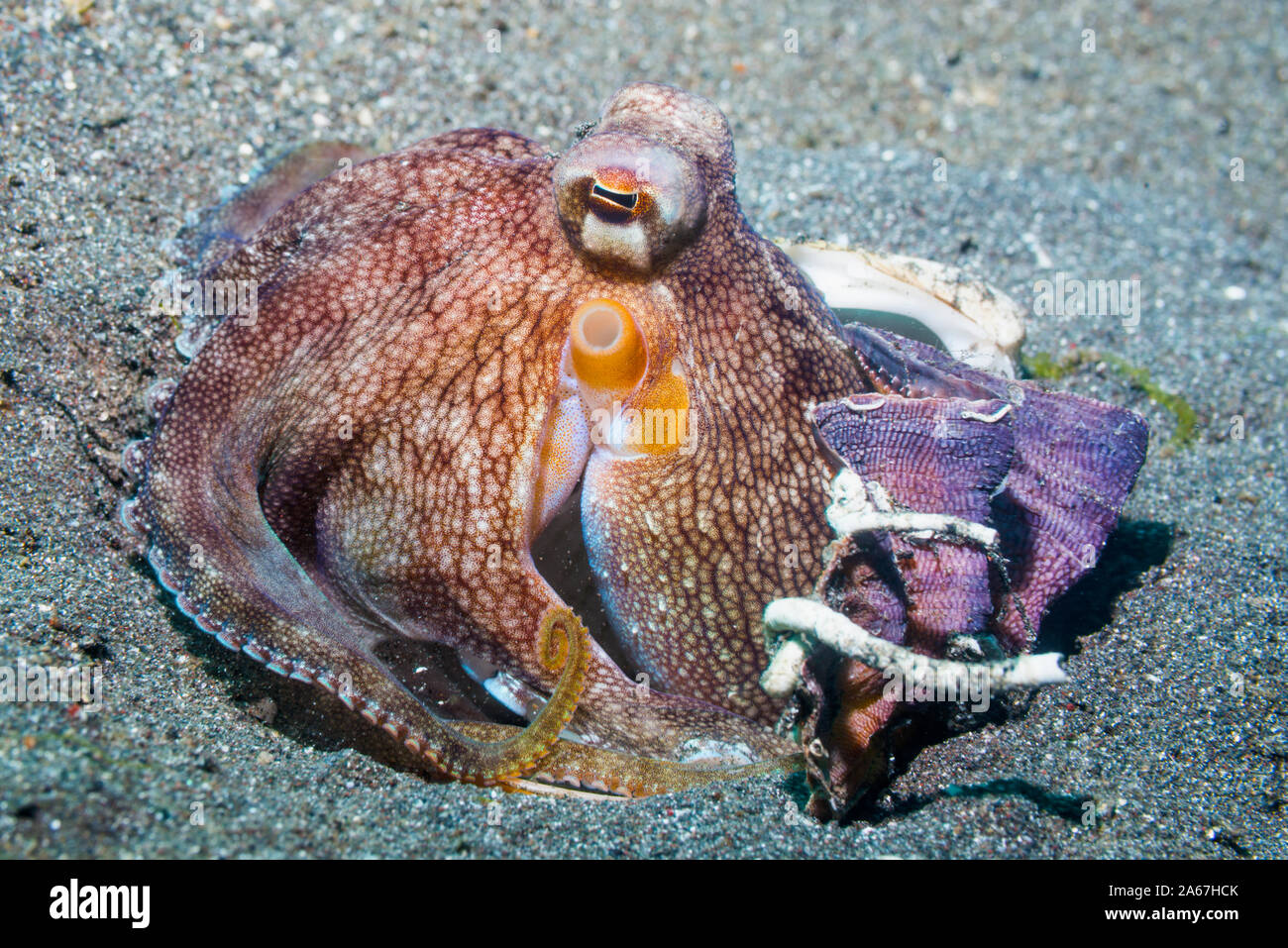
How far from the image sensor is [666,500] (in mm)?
2184

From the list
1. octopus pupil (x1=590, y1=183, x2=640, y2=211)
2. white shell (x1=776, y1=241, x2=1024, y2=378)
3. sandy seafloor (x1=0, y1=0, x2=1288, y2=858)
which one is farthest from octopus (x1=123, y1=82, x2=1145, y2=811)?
white shell (x1=776, y1=241, x2=1024, y2=378)

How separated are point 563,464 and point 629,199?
67 cm

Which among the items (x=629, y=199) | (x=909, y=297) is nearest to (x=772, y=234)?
(x=909, y=297)

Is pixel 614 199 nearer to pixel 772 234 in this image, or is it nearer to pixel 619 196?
pixel 619 196

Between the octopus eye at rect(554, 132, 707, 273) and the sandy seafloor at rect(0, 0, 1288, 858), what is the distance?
140 cm

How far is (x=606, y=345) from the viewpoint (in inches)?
79.6

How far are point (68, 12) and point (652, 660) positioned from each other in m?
3.91

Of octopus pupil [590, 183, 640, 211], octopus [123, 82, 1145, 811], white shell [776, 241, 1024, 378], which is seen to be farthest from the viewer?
white shell [776, 241, 1024, 378]

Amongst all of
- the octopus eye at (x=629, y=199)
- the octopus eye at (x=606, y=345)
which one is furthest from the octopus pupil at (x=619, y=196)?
the octopus eye at (x=606, y=345)

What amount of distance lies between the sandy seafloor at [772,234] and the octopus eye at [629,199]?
140cm

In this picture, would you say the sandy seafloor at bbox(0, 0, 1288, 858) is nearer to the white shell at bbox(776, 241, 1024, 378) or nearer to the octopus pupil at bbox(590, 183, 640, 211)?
the white shell at bbox(776, 241, 1024, 378)

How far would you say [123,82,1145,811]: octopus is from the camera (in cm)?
211
